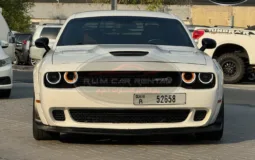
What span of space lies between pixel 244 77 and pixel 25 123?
11.3 m

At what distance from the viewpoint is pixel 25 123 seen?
10000 mm

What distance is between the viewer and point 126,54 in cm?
796

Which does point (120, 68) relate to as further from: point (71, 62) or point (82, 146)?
point (82, 146)


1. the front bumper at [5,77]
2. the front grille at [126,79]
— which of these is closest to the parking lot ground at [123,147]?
the front grille at [126,79]

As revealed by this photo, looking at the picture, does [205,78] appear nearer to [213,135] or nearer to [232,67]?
[213,135]

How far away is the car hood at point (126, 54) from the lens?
307 inches

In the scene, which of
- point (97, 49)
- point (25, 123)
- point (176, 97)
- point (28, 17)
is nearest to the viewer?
point (176, 97)

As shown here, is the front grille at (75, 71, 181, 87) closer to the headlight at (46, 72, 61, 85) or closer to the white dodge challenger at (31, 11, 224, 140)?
the white dodge challenger at (31, 11, 224, 140)

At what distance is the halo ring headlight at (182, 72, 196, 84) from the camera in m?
7.73

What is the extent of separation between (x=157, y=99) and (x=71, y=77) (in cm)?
95

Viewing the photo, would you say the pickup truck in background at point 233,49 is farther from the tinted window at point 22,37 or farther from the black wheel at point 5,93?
the tinted window at point 22,37

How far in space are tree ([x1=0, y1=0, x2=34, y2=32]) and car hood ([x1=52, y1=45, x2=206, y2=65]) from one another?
131ft

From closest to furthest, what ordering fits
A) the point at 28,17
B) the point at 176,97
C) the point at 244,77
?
the point at 176,97 → the point at 244,77 → the point at 28,17

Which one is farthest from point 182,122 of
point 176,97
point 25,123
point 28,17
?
point 28,17
